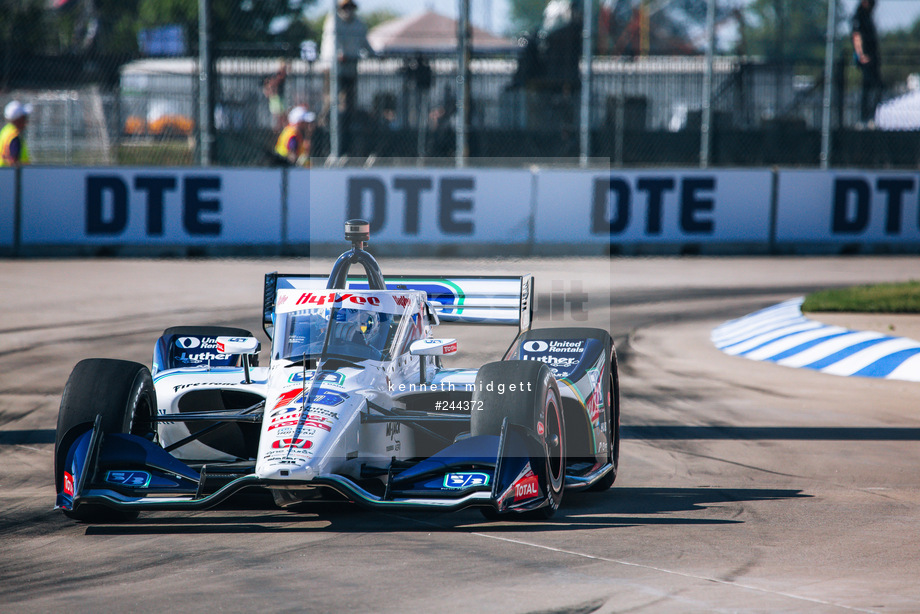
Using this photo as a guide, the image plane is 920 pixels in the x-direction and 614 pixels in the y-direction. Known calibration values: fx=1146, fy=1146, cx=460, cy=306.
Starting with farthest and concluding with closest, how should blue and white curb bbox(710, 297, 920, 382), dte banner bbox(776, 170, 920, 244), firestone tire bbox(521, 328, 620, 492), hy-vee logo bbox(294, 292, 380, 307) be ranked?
dte banner bbox(776, 170, 920, 244)
blue and white curb bbox(710, 297, 920, 382)
firestone tire bbox(521, 328, 620, 492)
hy-vee logo bbox(294, 292, 380, 307)

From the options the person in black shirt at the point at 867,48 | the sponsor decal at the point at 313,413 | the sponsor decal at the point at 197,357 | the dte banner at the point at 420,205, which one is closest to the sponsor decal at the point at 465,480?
the sponsor decal at the point at 313,413

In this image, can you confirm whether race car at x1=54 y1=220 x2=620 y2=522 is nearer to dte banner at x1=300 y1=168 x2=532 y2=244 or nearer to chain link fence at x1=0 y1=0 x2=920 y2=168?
dte banner at x1=300 y1=168 x2=532 y2=244

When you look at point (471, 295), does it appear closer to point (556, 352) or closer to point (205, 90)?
point (556, 352)

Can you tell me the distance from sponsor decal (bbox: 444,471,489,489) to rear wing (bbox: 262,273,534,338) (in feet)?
6.46

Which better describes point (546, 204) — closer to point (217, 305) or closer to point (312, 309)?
point (217, 305)

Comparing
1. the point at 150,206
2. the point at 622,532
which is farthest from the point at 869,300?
the point at 150,206

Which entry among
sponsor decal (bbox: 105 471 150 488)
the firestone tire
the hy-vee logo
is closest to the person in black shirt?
the firestone tire

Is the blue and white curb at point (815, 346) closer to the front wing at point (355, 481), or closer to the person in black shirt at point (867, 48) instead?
the front wing at point (355, 481)

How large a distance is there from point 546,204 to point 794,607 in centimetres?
1405

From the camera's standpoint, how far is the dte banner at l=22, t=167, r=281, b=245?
17094 millimetres

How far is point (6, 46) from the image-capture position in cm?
2277

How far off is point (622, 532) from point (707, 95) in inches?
578

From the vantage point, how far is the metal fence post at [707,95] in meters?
18.8

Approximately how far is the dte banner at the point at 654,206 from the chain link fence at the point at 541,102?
0.92m
